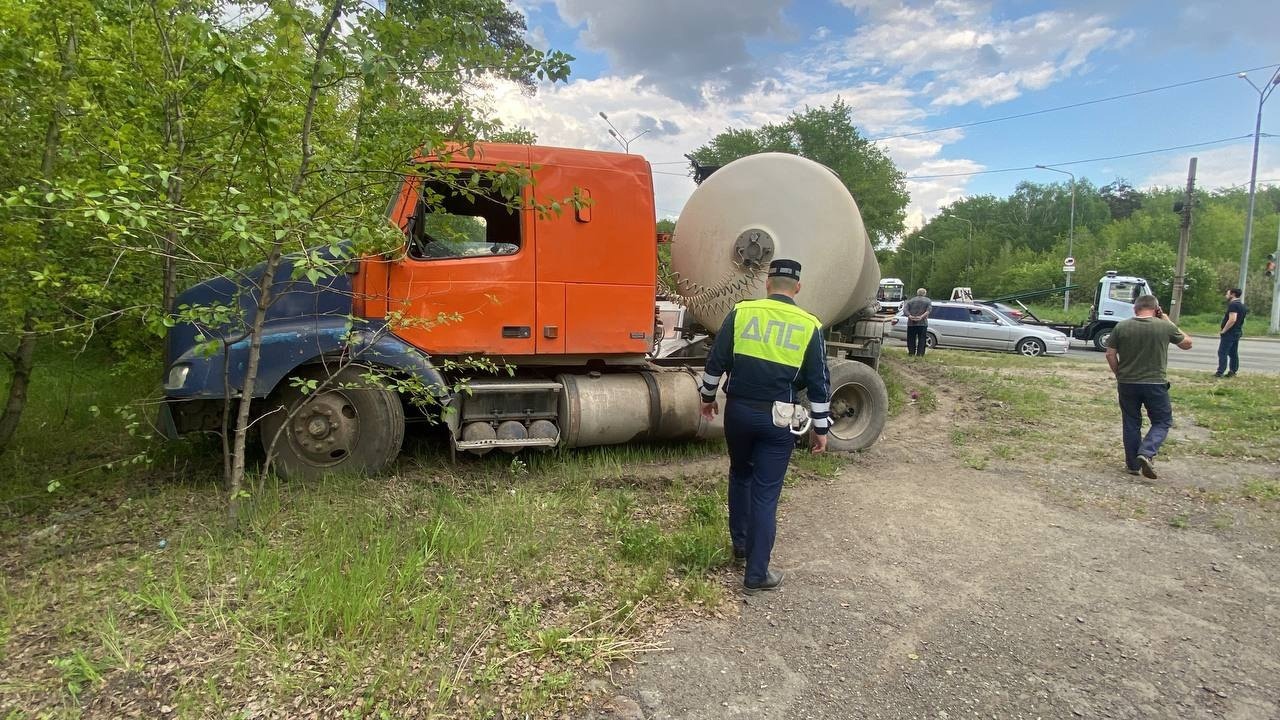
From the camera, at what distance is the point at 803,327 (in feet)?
11.7

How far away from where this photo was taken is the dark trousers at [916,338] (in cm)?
1499

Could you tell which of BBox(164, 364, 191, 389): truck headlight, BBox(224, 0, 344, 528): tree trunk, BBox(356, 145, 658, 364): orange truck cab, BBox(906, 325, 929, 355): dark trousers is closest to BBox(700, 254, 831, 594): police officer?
BBox(356, 145, 658, 364): orange truck cab

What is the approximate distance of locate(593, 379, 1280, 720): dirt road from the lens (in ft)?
8.78

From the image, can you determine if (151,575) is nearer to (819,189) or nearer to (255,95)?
(255,95)

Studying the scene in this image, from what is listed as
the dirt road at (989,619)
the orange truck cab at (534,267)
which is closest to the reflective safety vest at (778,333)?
the dirt road at (989,619)

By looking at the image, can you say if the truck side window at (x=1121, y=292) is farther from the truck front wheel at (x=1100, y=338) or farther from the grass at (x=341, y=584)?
the grass at (x=341, y=584)

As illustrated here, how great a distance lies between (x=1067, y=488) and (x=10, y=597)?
6891mm

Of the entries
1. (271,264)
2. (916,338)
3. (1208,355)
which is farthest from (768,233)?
(1208,355)

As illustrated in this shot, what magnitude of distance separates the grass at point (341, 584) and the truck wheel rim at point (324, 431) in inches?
10.7

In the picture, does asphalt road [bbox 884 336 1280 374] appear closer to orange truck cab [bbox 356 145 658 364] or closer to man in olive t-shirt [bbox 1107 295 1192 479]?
man in olive t-shirt [bbox 1107 295 1192 479]

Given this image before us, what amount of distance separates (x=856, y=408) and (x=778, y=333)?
3.37 meters

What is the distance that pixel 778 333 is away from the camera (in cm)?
355

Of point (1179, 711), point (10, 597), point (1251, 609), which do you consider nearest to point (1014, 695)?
point (1179, 711)

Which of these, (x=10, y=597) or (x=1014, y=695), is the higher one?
(x=10, y=597)
